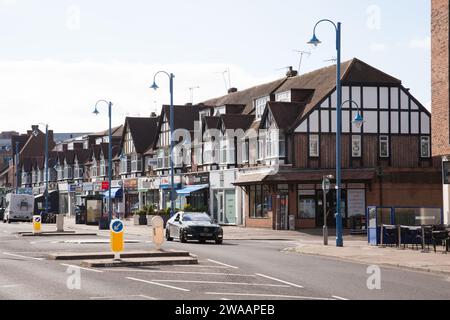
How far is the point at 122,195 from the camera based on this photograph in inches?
3187

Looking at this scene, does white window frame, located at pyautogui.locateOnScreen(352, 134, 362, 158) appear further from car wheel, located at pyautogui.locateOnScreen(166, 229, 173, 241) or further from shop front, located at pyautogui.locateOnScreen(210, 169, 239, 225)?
car wheel, located at pyautogui.locateOnScreen(166, 229, 173, 241)

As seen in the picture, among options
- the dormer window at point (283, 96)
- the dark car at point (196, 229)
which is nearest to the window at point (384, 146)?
the dormer window at point (283, 96)

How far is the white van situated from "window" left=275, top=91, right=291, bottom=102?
85.7 ft

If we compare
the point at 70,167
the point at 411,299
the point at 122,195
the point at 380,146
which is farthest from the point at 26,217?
the point at 411,299

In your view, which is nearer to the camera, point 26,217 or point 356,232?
point 356,232

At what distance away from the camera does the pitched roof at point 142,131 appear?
258ft

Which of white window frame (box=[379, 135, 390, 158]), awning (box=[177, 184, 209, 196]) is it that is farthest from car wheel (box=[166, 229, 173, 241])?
awning (box=[177, 184, 209, 196])

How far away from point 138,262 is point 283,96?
117ft

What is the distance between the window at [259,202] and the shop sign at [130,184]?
24.4 m

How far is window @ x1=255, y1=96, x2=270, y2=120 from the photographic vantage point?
5712 centimetres

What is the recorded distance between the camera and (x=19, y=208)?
71562mm

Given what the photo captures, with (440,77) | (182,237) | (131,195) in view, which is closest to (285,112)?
(182,237)

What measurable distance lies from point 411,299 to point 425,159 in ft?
136
